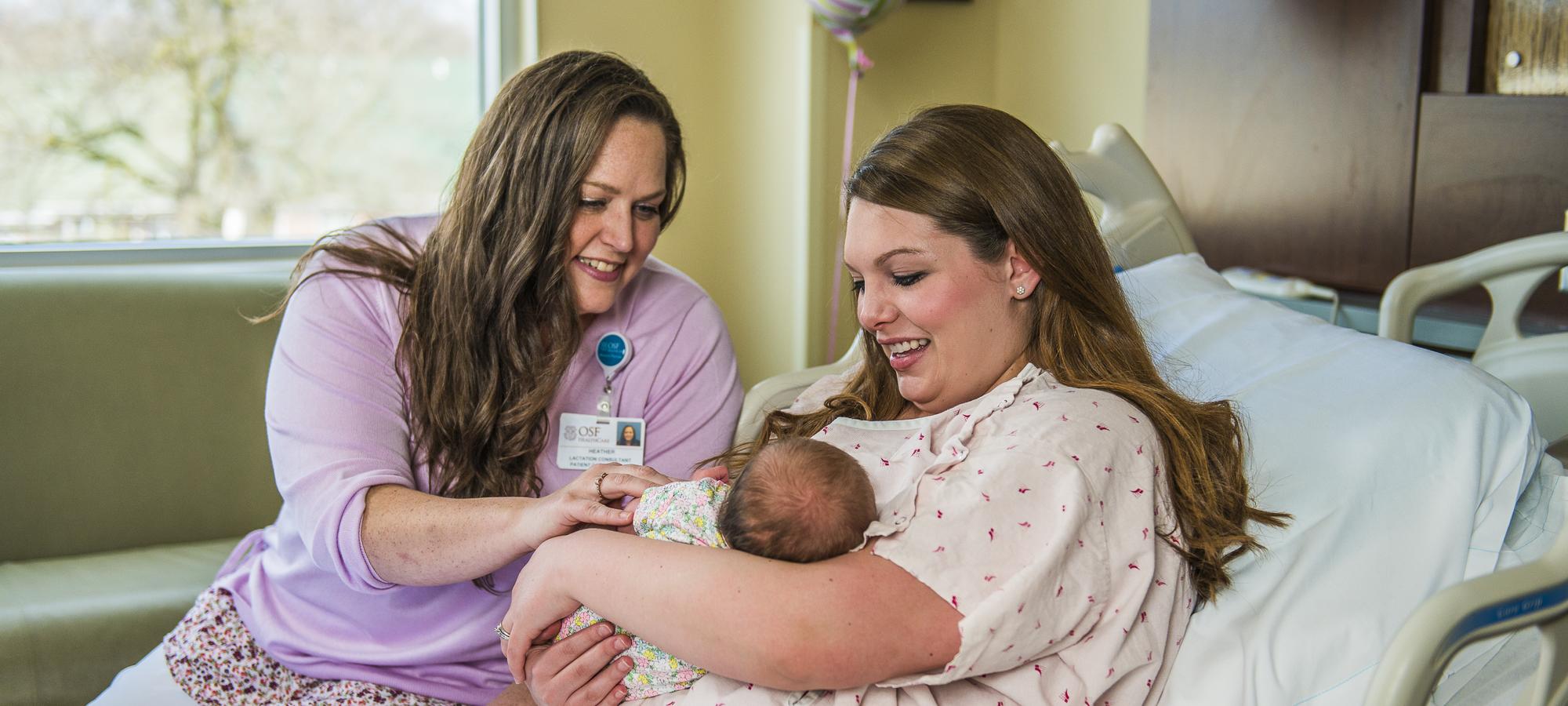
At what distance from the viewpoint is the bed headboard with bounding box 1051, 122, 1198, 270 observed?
7.14ft

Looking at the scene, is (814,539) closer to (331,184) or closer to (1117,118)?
(1117,118)

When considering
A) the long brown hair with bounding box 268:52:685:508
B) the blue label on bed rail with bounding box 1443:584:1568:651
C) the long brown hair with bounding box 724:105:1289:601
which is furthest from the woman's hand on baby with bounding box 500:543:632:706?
the blue label on bed rail with bounding box 1443:584:1568:651

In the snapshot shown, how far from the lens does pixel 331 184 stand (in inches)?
153

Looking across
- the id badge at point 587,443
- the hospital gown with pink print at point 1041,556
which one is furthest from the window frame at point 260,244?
the hospital gown with pink print at point 1041,556

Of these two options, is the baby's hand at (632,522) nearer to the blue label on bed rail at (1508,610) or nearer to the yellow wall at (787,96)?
the blue label on bed rail at (1508,610)

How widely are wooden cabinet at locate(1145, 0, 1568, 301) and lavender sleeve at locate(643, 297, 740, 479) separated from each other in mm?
1141

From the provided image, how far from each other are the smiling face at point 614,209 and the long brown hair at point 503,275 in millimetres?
16

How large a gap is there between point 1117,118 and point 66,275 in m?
2.69

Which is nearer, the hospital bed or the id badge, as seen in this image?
the hospital bed

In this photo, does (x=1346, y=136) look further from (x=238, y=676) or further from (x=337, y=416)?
(x=238, y=676)

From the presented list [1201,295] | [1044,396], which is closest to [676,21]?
[1201,295]

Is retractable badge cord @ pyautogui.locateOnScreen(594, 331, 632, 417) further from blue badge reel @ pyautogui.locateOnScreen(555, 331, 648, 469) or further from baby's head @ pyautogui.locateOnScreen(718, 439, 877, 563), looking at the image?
baby's head @ pyautogui.locateOnScreen(718, 439, 877, 563)

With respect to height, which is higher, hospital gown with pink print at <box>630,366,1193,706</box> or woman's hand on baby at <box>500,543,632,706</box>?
hospital gown with pink print at <box>630,366,1193,706</box>

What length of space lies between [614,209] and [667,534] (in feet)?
2.01
